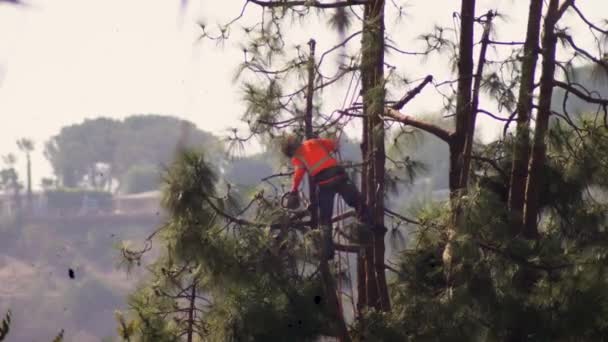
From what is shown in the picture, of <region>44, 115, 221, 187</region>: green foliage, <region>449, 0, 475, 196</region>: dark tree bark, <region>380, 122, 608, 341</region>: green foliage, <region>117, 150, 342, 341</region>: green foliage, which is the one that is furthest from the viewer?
<region>44, 115, 221, 187</region>: green foliage

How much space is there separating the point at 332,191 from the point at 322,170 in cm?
11

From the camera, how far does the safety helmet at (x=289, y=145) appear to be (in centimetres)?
529

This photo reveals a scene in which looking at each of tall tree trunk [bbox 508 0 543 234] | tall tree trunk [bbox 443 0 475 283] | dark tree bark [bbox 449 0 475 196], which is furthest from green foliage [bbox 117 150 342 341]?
tall tree trunk [bbox 508 0 543 234]

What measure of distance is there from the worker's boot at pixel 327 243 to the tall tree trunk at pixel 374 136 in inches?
12.5

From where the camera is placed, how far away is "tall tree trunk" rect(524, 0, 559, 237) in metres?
5.11

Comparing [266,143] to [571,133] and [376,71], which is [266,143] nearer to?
[376,71]

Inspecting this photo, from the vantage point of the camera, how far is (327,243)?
5.04m

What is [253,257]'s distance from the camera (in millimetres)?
5023

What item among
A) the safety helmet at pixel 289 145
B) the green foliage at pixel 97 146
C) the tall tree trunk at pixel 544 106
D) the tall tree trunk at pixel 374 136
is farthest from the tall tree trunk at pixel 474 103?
the green foliage at pixel 97 146

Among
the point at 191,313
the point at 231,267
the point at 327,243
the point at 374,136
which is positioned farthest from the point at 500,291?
the point at 191,313

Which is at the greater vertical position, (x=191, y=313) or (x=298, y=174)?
(x=298, y=174)

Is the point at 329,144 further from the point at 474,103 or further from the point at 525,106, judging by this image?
the point at 525,106

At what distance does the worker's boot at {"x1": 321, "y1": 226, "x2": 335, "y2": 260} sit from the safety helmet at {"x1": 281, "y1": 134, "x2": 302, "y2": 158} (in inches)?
17.3

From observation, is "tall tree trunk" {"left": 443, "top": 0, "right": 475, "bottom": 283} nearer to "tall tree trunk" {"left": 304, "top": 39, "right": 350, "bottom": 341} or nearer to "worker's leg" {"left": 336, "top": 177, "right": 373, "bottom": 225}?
"worker's leg" {"left": 336, "top": 177, "right": 373, "bottom": 225}
